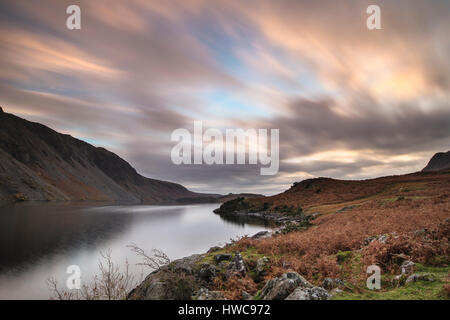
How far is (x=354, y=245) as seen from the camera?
13.5m

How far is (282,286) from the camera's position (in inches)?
285

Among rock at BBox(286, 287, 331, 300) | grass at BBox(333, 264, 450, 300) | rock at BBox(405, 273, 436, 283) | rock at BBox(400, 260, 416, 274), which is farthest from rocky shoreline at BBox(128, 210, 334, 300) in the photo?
rock at BBox(400, 260, 416, 274)

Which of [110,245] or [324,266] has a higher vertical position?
[324,266]

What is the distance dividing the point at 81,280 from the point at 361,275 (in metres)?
21.6

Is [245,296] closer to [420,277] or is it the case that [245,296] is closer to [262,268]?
[262,268]

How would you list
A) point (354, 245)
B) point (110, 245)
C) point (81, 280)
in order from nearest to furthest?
point (354, 245)
point (81, 280)
point (110, 245)

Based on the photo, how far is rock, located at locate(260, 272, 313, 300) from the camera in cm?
710

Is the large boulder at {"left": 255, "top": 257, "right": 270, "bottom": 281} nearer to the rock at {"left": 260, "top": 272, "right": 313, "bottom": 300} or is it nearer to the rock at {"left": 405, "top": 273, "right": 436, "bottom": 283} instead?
the rock at {"left": 260, "top": 272, "right": 313, "bottom": 300}

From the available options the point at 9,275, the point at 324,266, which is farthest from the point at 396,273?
the point at 9,275

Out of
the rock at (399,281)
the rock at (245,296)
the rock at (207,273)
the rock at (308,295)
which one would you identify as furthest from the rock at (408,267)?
the rock at (207,273)

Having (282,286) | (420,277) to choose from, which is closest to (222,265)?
(282,286)

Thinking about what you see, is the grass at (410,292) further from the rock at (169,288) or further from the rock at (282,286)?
the rock at (169,288)
